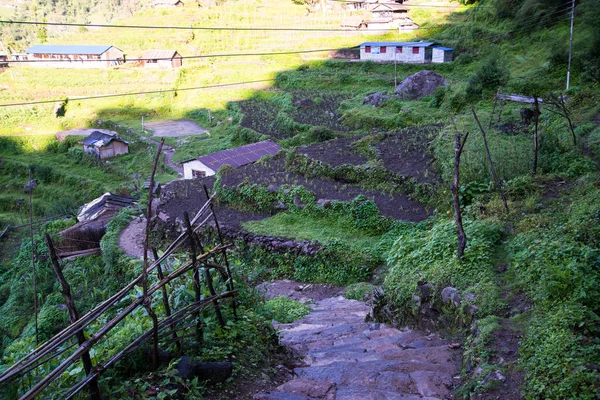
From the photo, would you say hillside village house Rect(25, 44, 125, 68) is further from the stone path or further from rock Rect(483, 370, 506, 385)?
rock Rect(483, 370, 506, 385)

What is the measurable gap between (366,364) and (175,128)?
34977mm

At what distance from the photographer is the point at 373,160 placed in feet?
54.2

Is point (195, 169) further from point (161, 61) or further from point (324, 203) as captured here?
point (161, 61)

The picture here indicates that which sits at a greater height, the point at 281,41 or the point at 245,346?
the point at 281,41

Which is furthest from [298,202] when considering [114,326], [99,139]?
[99,139]

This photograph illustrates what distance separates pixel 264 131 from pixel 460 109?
39.1 feet

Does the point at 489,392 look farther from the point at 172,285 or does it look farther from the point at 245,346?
the point at 172,285

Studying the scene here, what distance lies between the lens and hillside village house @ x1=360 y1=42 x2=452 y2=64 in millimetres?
38906

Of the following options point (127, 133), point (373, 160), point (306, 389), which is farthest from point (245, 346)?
point (127, 133)

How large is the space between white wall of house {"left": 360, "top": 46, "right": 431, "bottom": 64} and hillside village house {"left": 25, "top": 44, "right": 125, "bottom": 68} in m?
26.0

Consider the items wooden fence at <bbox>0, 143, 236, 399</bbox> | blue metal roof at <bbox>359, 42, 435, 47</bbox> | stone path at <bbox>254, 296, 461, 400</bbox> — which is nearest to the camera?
wooden fence at <bbox>0, 143, 236, 399</bbox>

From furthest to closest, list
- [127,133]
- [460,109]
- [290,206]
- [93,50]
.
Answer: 1. [93,50]
2. [127,133]
3. [460,109]
4. [290,206]

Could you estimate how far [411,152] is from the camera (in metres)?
17.0

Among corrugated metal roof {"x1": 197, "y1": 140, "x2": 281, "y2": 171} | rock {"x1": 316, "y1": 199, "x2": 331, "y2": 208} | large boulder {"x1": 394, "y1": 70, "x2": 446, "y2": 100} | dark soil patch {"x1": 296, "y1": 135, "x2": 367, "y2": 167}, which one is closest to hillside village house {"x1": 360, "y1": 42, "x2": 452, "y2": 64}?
large boulder {"x1": 394, "y1": 70, "x2": 446, "y2": 100}
